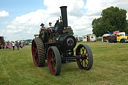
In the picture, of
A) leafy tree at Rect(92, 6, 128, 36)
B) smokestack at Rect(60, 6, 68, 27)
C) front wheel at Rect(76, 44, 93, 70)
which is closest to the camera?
front wheel at Rect(76, 44, 93, 70)

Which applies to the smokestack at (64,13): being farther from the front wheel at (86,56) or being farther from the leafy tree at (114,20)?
the leafy tree at (114,20)

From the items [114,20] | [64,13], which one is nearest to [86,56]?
[64,13]

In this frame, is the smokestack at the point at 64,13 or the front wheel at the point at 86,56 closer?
the front wheel at the point at 86,56

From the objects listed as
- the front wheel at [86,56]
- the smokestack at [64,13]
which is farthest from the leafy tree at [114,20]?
the smokestack at [64,13]

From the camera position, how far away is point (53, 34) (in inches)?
262

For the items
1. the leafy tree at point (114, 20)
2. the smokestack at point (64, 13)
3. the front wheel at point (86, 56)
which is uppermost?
the leafy tree at point (114, 20)

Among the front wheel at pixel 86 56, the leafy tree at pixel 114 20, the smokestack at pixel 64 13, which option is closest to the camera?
the front wheel at pixel 86 56

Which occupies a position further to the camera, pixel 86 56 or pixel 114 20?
pixel 114 20

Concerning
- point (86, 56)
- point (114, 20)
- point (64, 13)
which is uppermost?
point (114, 20)

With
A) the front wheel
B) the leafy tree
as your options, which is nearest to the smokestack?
the front wheel

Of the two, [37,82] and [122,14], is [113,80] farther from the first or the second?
[122,14]

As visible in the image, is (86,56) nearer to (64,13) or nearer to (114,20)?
(64,13)

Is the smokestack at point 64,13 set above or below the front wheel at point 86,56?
above

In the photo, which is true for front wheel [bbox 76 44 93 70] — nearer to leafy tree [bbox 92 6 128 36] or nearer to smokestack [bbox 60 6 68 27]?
smokestack [bbox 60 6 68 27]
